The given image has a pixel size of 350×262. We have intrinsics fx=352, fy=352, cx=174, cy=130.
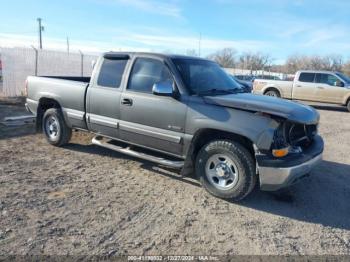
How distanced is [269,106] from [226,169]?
995 mm

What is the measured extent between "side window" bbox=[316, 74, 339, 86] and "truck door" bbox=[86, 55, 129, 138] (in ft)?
43.4

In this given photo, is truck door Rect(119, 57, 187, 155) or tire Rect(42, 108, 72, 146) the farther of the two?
tire Rect(42, 108, 72, 146)

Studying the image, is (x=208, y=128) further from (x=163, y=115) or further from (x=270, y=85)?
(x=270, y=85)

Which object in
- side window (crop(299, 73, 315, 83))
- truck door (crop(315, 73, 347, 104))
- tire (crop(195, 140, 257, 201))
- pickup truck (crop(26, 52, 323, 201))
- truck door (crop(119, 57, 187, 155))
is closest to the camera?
pickup truck (crop(26, 52, 323, 201))

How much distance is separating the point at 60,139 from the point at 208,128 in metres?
3.45

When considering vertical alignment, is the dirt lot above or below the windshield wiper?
below

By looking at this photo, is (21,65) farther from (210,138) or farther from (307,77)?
(307,77)

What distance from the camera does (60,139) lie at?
6.86 metres

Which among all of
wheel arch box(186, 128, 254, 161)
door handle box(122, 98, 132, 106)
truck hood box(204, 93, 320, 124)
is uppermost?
truck hood box(204, 93, 320, 124)

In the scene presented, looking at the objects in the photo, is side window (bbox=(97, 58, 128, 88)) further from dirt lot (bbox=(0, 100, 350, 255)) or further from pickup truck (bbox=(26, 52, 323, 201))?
dirt lot (bbox=(0, 100, 350, 255))

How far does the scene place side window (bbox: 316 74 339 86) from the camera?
16219 mm

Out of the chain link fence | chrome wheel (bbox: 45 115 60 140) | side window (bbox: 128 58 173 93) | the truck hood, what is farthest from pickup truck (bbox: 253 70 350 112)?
side window (bbox: 128 58 173 93)

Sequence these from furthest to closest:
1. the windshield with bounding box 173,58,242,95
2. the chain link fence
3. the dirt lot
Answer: the chain link fence < the windshield with bounding box 173,58,242,95 < the dirt lot

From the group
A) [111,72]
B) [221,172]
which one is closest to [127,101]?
[111,72]
